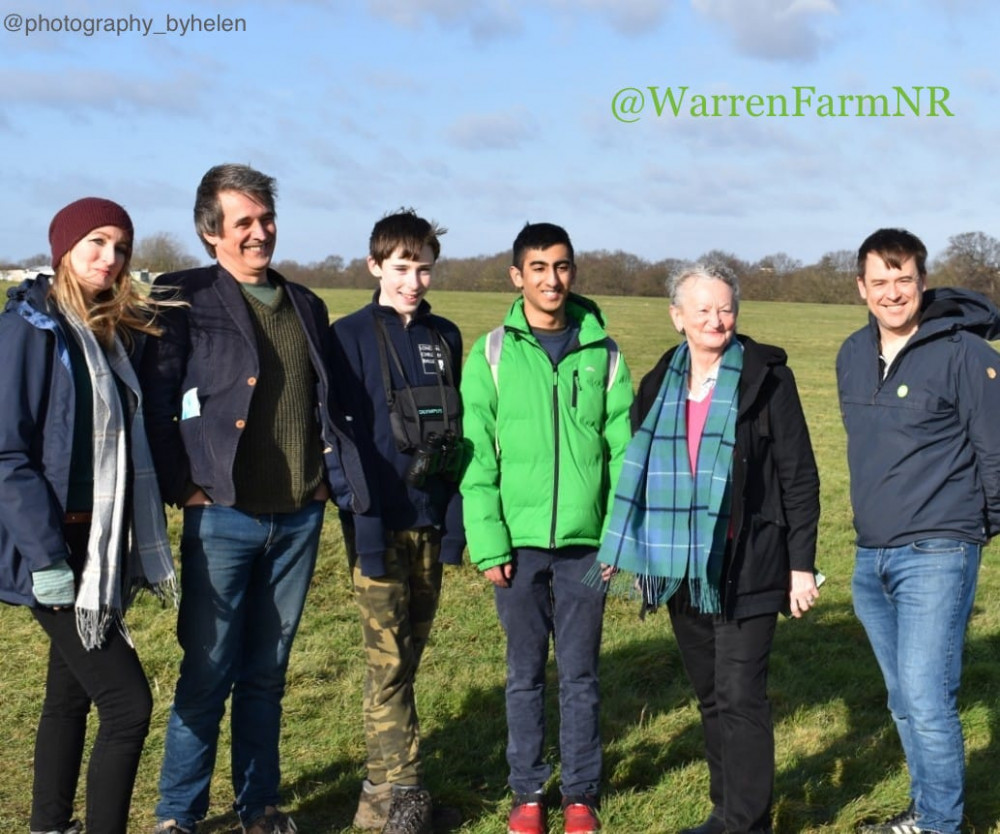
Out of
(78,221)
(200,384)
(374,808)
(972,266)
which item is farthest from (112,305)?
(972,266)

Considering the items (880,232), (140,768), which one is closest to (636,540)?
(880,232)

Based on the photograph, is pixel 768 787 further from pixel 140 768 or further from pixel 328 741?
pixel 140 768

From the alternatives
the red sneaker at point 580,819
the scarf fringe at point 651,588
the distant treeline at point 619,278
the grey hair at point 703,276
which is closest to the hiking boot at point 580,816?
the red sneaker at point 580,819

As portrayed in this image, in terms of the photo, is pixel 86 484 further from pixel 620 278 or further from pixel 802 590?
pixel 620 278

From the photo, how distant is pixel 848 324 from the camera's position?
49.3m

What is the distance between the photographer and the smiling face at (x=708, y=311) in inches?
172

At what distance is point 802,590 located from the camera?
14.3 feet

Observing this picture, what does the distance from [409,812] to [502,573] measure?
1.11 metres

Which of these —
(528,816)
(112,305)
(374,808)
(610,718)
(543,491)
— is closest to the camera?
(112,305)

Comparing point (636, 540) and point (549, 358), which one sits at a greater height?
point (549, 358)

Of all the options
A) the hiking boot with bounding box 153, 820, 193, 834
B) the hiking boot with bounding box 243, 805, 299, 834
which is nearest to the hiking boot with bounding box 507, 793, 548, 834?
the hiking boot with bounding box 243, 805, 299, 834

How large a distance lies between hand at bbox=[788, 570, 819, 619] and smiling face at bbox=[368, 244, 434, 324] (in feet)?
6.34

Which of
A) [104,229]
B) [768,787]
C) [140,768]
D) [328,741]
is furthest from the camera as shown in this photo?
[328,741]

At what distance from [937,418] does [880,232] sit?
830 millimetres
